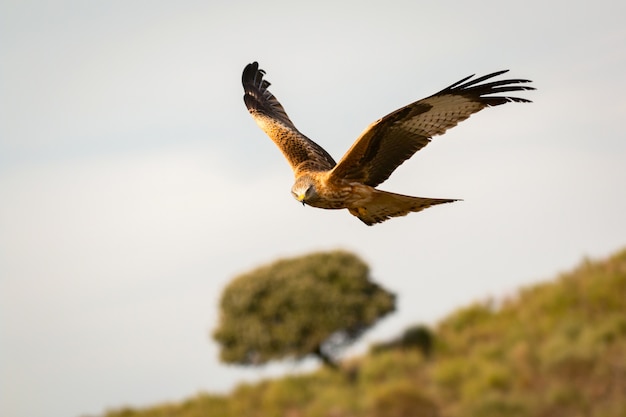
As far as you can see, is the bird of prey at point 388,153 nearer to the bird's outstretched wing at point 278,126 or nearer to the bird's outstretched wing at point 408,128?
the bird's outstretched wing at point 408,128

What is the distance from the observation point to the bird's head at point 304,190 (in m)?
8.41

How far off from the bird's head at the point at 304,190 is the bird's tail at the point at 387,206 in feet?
1.50

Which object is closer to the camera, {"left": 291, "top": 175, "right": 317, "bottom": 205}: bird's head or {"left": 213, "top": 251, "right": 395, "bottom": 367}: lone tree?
{"left": 291, "top": 175, "right": 317, "bottom": 205}: bird's head

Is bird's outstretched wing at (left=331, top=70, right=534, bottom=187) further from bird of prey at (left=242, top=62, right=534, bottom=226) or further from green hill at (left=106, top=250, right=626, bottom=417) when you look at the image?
green hill at (left=106, top=250, right=626, bottom=417)

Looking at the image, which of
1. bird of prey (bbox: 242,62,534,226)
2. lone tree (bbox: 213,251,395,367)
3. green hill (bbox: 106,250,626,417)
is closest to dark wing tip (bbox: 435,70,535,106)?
bird of prey (bbox: 242,62,534,226)

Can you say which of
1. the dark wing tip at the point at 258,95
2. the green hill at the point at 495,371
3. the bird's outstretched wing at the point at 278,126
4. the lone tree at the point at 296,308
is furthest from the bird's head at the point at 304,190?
the lone tree at the point at 296,308

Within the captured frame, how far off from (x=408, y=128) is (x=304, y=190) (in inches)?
36.3

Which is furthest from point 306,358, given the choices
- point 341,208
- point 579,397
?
point 341,208

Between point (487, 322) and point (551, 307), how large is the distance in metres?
1.57

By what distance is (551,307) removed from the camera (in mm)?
23562

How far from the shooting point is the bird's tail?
8508 millimetres

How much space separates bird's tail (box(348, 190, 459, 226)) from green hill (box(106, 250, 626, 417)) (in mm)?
11510

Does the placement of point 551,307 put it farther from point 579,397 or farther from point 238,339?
point 238,339

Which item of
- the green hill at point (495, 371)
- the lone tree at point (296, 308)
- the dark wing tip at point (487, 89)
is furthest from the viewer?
the lone tree at point (296, 308)
